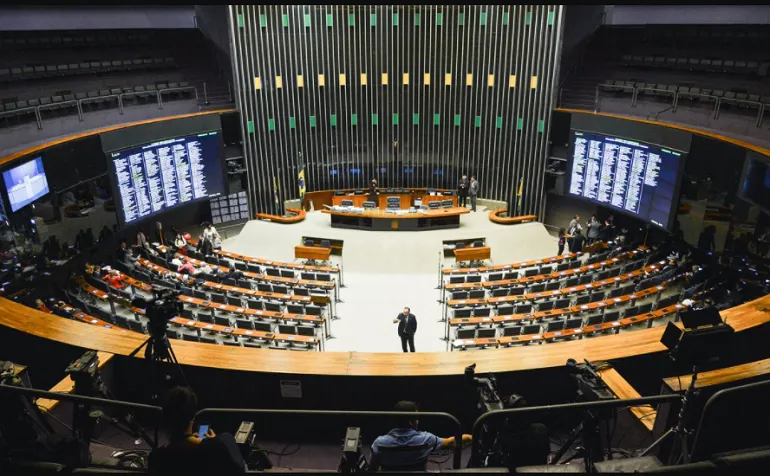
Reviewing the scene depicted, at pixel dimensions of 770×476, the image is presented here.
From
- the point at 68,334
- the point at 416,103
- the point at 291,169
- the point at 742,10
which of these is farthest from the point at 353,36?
the point at 68,334

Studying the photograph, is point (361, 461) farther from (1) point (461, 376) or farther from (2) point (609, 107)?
(2) point (609, 107)

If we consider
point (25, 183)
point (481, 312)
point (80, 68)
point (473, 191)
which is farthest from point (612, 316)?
point (80, 68)

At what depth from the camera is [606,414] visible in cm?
359

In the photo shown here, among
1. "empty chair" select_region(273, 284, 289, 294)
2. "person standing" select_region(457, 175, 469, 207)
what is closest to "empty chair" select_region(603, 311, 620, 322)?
"empty chair" select_region(273, 284, 289, 294)

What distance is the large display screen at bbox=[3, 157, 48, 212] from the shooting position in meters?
9.93

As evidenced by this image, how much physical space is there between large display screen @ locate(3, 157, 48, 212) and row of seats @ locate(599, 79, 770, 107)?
586 inches

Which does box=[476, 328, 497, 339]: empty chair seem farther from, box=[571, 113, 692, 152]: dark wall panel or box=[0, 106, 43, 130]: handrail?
box=[0, 106, 43, 130]: handrail

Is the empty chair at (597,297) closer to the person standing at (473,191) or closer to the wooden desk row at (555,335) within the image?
the wooden desk row at (555,335)

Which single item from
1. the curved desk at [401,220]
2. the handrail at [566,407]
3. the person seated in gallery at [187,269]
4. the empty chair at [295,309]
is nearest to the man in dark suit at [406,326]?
the empty chair at [295,309]

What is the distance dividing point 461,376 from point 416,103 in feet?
49.1

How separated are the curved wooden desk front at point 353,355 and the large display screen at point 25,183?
20.0 ft

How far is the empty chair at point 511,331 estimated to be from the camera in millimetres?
9227

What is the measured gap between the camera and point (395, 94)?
59.4 feet

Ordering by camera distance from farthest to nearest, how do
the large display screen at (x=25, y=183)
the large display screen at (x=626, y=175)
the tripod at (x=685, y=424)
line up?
the large display screen at (x=626, y=175) → the large display screen at (x=25, y=183) → the tripod at (x=685, y=424)
